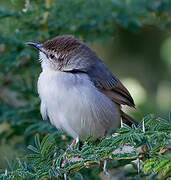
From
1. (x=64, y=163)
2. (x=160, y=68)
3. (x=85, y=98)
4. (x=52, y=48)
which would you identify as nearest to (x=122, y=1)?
(x=160, y=68)

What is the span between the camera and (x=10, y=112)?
506 centimetres

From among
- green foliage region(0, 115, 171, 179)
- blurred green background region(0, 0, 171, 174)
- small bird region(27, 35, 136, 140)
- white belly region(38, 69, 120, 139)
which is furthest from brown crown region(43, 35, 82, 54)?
green foliage region(0, 115, 171, 179)

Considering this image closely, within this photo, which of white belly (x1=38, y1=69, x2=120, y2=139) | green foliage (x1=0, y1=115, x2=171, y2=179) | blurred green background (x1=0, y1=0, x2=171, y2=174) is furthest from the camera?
blurred green background (x1=0, y1=0, x2=171, y2=174)

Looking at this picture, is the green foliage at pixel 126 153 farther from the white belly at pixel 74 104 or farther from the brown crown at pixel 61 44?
the brown crown at pixel 61 44

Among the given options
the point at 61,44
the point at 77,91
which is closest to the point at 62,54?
the point at 61,44

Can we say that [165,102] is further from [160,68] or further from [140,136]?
[140,136]

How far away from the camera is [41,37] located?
17.6ft

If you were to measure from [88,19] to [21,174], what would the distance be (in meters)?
3.30

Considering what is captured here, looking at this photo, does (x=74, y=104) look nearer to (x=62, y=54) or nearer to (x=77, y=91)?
(x=77, y=91)

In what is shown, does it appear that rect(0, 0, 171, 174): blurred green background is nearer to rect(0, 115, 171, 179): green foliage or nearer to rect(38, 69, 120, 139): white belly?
rect(38, 69, 120, 139): white belly

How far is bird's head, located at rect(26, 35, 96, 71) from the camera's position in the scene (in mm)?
4645

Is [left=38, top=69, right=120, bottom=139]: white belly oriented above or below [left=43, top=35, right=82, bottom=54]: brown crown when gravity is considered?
below

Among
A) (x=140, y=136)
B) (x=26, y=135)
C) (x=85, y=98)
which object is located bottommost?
(x=26, y=135)

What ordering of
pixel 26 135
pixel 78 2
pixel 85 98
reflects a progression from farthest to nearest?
1. pixel 78 2
2. pixel 26 135
3. pixel 85 98
